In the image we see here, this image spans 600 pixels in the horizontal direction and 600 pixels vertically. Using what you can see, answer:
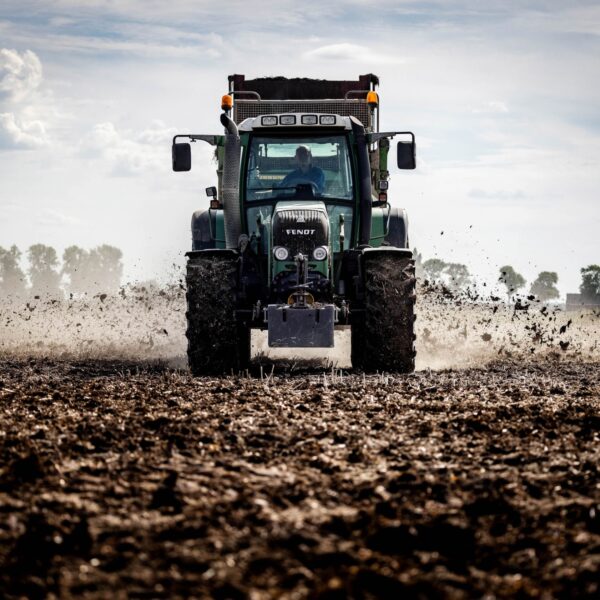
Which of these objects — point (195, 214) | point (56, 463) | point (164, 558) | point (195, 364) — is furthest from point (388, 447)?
point (195, 214)

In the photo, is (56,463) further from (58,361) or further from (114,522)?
(58,361)

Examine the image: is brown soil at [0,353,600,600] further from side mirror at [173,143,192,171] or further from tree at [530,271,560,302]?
tree at [530,271,560,302]

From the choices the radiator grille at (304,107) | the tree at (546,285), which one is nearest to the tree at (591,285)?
the tree at (546,285)

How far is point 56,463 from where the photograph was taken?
18.2 feet

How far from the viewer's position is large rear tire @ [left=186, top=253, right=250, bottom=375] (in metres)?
11.0

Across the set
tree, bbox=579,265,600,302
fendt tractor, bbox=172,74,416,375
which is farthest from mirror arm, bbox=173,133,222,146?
tree, bbox=579,265,600,302

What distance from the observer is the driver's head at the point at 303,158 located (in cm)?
1184

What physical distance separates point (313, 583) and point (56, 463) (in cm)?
230

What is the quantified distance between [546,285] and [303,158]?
105 m

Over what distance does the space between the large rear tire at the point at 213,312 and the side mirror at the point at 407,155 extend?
237 centimetres

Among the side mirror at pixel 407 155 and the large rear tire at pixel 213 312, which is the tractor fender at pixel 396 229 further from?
the large rear tire at pixel 213 312

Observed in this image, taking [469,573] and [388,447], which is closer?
[469,573]

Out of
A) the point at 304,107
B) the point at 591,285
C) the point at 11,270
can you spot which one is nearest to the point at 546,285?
the point at 591,285

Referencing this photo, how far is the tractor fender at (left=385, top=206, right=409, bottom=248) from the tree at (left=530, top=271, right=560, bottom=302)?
9787cm
